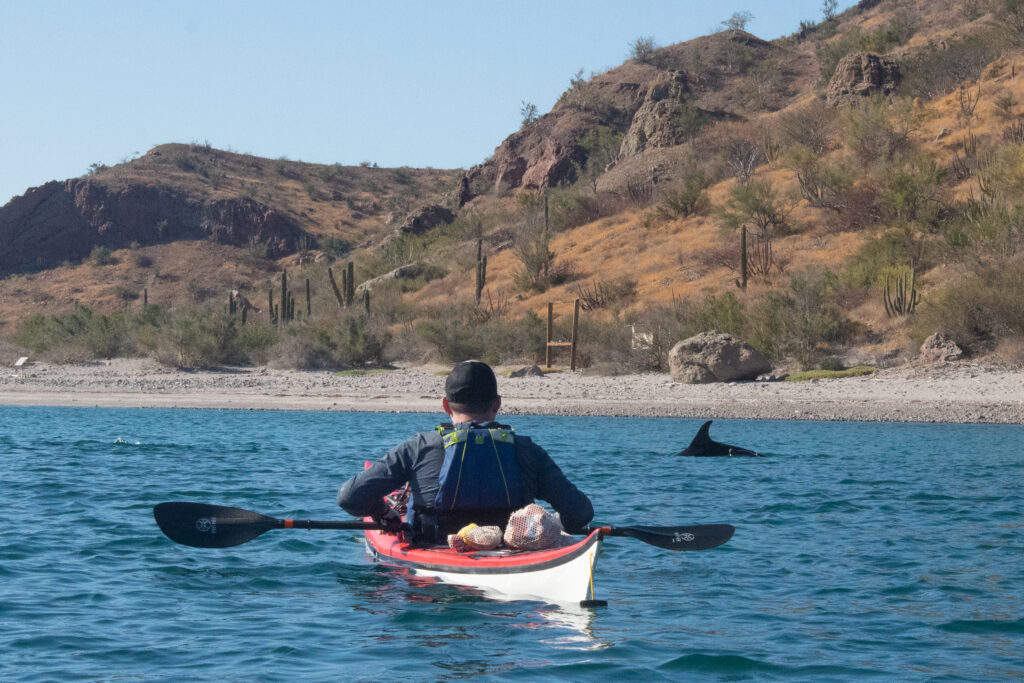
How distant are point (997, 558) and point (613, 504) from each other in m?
3.58

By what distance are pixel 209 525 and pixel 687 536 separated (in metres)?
3.14

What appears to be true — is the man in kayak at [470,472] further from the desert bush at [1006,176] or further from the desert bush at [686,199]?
the desert bush at [686,199]

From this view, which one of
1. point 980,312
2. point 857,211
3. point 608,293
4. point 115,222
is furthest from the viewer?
point 115,222

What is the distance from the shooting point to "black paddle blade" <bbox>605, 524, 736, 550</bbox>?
256 inches

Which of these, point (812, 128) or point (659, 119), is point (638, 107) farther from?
point (812, 128)

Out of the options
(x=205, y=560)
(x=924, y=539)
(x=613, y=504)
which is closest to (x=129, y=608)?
(x=205, y=560)

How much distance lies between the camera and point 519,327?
31312 millimetres

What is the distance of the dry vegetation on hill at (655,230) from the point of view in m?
27.0

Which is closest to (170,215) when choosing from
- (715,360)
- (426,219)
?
(426,219)

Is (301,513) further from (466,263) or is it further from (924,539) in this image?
(466,263)

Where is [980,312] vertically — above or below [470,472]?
above

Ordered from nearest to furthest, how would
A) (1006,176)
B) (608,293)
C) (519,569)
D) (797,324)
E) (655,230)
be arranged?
(519,569) < (797,324) < (1006,176) < (608,293) < (655,230)

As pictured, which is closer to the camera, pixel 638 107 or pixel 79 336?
pixel 79 336

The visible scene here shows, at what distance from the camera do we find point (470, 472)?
20.5ft
